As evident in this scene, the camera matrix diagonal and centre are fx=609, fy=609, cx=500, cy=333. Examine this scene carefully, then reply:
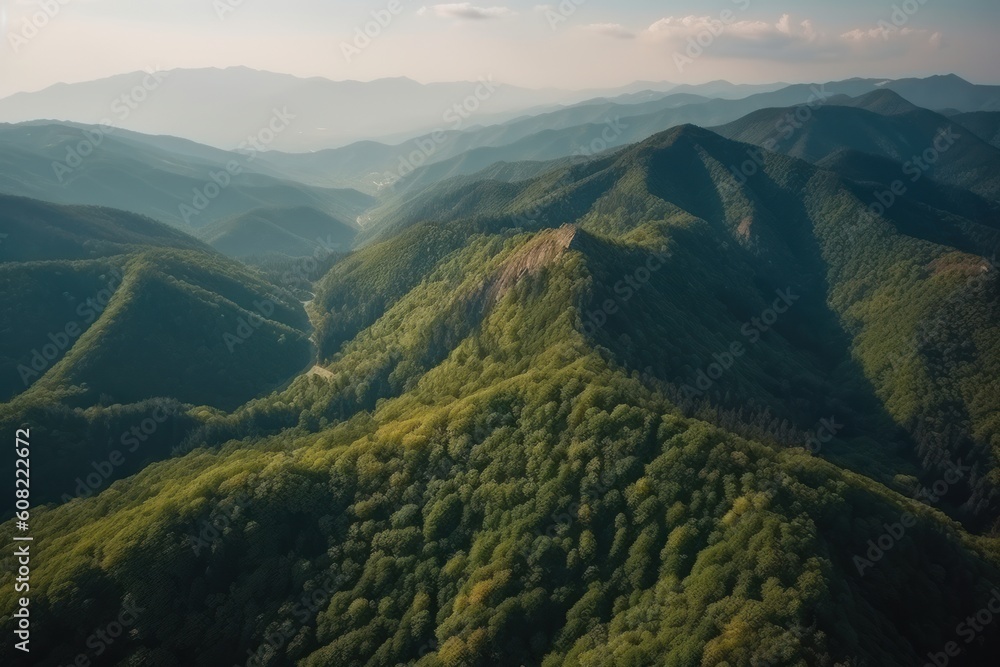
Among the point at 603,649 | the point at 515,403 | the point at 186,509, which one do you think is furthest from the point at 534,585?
the point at 186,509

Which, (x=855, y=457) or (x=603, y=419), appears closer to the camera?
(x=603, y=419)

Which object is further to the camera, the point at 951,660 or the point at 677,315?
the point at 677,315

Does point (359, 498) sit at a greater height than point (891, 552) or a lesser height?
lesser

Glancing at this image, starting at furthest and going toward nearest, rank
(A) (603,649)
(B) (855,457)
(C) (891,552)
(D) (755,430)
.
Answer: (B) (855,457), (D) (755,430), (C) (891,552), (A) (603,649)

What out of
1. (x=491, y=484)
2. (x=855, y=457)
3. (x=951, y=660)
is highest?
(x=491, y=484)

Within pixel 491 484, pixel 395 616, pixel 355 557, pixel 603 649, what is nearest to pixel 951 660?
pixel 603 649

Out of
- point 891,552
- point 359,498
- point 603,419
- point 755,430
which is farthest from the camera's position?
point 755,430

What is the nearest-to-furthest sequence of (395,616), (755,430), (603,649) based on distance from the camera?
(603,649) → (395,616) → (755,430)

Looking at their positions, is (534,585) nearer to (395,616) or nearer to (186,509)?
(395,616)

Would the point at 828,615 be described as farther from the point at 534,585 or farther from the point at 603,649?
the point at 534,585
